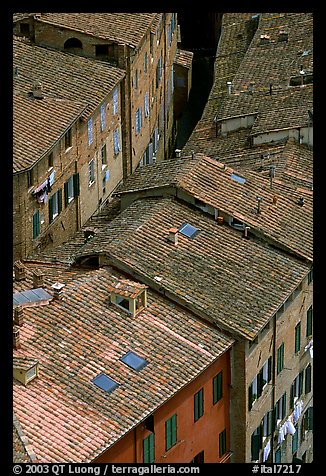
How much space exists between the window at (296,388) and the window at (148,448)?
35.4ft

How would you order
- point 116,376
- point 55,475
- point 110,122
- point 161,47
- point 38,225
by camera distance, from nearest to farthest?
point 55,475 < point 116,376 < point 38,225 < point 110,122 < point 161,47

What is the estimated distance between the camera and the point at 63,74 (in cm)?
8925

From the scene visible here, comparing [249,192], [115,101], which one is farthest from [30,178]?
[115,101]

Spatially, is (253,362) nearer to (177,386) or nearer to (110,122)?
(177,386)

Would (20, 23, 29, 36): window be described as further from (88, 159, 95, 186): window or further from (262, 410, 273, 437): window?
(262, 410, 273, 437): window

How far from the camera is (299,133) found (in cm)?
8619

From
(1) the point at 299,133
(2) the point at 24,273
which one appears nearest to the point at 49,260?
(2) the point at 24,273

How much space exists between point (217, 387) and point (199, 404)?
1399mm

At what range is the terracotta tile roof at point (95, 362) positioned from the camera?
61.8m

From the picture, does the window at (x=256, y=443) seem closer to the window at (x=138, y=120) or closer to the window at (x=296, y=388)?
the window at (x=296, y=388)

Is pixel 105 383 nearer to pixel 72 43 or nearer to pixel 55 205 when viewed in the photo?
pixel 55 205

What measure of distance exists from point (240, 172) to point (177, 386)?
1604 centimetres

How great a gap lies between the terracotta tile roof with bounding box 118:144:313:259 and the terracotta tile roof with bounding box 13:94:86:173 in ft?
15.1

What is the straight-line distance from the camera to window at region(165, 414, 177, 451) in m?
66.4
